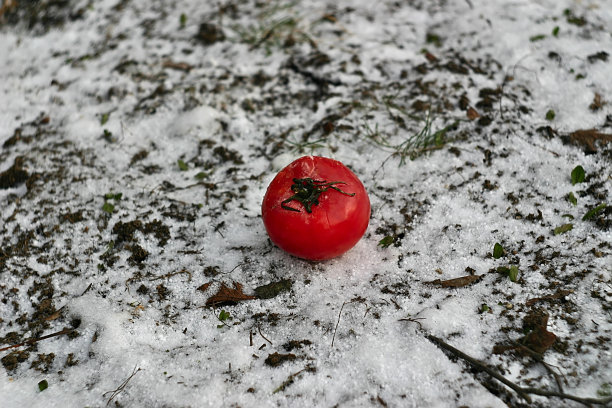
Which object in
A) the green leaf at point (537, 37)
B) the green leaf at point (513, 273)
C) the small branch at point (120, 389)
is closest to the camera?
the small branch at point (120, 389)

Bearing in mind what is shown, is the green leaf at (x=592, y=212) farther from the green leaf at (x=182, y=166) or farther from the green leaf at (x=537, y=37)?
the green leaf at (x=182, y=166)

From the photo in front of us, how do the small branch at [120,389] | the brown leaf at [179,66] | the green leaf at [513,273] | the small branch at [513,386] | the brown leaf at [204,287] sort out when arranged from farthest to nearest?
the brown leaf at [179,66], the brown leaf at [204,287], the green leaf at [513,273], the small branch at [120,389], the small branch at [513,386]

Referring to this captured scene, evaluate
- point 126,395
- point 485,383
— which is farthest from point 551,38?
point 126,395

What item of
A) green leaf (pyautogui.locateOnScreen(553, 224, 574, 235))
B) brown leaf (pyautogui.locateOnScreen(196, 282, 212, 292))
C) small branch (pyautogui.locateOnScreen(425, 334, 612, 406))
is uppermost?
brown leaf (pyautogui.locateOnScreen(196, 282, 212, 292))

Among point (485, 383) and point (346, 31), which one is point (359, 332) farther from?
point (346, 31)

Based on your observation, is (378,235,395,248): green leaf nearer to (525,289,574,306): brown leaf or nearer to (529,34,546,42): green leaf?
(525,289,574,306): brown leaf

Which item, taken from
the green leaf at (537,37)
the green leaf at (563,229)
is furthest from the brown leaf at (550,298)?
the green leaf at (537,37)

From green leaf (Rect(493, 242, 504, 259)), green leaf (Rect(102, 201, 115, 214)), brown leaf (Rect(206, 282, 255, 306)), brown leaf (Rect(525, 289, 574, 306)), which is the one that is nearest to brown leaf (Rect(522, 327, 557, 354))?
brown leaf (Rect(525, 289, 574, 306))
